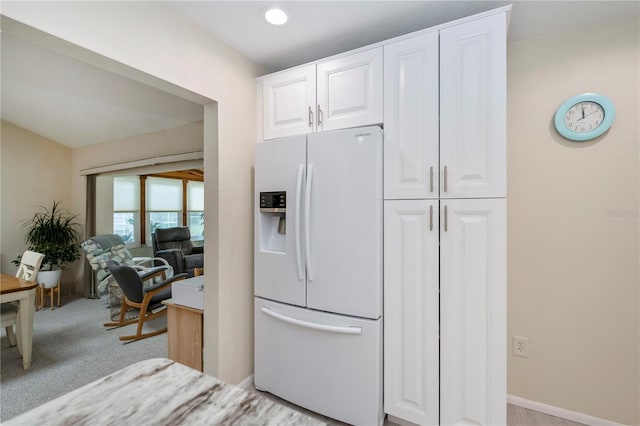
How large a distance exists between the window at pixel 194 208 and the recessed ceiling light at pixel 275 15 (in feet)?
18.7

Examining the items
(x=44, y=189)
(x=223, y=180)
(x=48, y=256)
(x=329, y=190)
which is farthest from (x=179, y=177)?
(x=329, y=190)

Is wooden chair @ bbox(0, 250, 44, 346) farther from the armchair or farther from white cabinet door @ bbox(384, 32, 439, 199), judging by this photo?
white cabinet door @ bbox(384, 32, 439, 199)

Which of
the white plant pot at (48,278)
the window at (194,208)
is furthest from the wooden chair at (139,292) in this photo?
the window at (194,208)

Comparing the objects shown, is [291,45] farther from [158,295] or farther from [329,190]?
[158,295]

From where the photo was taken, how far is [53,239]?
4.22 metres

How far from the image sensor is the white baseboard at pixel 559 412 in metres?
1.72

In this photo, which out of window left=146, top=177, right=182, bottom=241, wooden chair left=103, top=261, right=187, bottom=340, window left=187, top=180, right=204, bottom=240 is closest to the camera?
wooden chair left=103, top=261, right=187, bottom=340

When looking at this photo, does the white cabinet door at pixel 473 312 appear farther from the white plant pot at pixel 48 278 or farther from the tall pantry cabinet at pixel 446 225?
the white plant pot at pixel 48 278

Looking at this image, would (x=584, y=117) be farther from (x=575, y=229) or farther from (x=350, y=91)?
(x=350, y=91)

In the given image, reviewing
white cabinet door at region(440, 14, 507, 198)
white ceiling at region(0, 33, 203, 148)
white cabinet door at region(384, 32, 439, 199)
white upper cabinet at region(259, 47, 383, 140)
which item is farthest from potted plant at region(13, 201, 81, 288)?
white cabinet door at region(440, 14, 507, 198)

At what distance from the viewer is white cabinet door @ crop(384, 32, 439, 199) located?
5.20 feet

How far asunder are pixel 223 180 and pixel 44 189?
442cm

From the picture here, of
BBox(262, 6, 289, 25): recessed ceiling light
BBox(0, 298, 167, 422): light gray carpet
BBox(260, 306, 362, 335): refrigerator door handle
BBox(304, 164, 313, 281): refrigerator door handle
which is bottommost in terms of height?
BBox(0, 298, 167, 422): light gray carpet

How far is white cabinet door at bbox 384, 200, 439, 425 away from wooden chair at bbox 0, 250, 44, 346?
10.3ft
